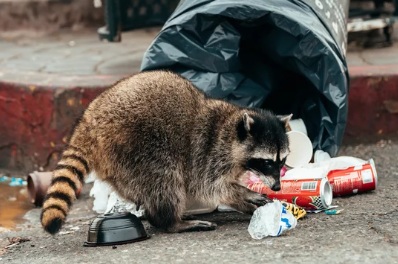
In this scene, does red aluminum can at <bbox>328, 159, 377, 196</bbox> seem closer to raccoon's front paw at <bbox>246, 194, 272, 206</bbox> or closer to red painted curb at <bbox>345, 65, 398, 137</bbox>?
raccoon's front paw at <bbox>246, 194, 272, 206</bbox>

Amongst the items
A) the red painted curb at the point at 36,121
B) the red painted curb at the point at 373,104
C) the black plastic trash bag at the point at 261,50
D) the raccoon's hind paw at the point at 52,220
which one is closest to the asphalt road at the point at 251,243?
the raccoon's hind paw at the point at 52,220

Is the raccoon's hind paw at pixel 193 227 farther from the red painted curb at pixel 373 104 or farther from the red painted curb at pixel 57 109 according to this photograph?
the red painted curb at pixel 373 104

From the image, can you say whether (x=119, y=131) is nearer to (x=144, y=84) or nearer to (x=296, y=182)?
(x=144, y=84)

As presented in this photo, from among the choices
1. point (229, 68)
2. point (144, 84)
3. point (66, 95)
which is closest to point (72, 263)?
point (144, 84)

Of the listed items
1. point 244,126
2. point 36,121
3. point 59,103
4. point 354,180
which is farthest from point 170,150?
point 36,121

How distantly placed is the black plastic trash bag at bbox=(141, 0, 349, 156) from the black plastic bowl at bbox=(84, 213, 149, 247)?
1.21 meters

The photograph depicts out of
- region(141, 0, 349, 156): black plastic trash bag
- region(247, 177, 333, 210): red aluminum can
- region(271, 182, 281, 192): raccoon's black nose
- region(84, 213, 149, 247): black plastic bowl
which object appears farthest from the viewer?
region(141, 0, 349, 156): black plastic trash bag

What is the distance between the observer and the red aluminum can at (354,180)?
4.65 metres

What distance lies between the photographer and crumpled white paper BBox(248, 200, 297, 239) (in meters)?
3.90

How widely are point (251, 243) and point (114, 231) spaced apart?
66 cm

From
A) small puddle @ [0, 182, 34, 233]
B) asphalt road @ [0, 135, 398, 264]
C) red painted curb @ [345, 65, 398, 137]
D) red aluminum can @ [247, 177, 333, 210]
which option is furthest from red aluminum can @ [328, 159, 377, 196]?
small puddle @ [0, 182, 34, 233]

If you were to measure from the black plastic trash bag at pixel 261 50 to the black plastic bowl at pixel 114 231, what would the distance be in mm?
1210

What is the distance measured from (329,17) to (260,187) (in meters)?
1.32

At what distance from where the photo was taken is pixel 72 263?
373 centimetres
